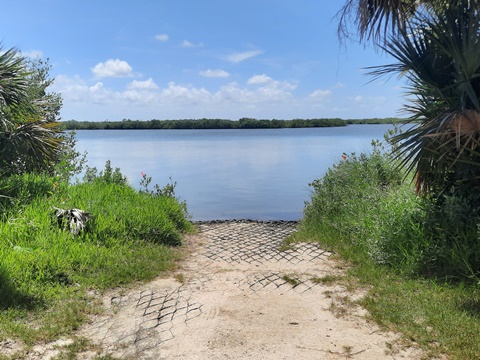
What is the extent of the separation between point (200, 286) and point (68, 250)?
201 cm

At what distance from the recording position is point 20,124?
8438 mm

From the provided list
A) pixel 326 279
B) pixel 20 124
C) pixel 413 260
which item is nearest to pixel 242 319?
pixel 326 279

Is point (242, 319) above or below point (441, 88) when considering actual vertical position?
below

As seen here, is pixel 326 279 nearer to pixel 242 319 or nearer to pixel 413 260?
pixel 413 260

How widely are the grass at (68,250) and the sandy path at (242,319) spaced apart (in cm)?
39

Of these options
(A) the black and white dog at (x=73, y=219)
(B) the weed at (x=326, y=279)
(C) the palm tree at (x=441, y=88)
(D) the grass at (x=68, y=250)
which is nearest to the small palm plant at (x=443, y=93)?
(C) the palm tree at (x=441, y=88)

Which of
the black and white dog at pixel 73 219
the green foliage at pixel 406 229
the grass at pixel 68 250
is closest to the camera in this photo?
the grass at pixel 68 250

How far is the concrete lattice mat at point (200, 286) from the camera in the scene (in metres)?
3.62

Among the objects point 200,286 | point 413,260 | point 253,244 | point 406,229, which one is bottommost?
point 253,244

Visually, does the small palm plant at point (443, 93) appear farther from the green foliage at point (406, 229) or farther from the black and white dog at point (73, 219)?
the black and white dog at point (73, 219)

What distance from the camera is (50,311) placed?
Answer: 4.07m

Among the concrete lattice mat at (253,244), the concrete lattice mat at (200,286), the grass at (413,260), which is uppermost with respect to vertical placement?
the grass at (413,260)

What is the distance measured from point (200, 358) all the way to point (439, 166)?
4.05 meters

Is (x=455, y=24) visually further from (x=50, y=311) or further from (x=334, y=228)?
(x=50, y=311)
